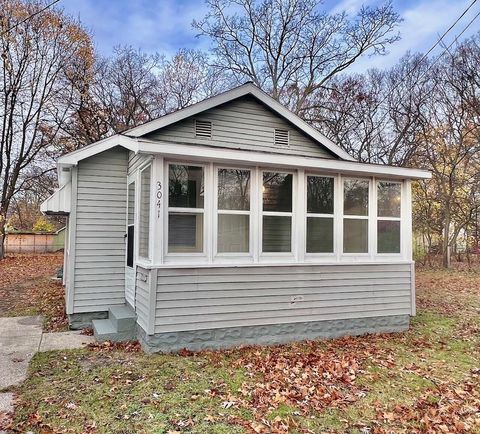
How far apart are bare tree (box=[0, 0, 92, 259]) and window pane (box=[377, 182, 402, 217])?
55.7 ft

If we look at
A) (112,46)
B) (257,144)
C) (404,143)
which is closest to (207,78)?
(112,46)

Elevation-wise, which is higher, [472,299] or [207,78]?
[207,78]

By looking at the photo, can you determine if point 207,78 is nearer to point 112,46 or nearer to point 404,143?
point 112,46

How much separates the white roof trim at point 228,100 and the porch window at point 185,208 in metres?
1.72

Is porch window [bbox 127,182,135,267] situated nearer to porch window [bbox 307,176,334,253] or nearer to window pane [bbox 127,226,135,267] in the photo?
window pane [bbox 127,226,135,267]

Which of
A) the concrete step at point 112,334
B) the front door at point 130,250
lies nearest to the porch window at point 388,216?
the front door at point 130,250

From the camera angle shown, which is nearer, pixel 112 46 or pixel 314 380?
pixel 314 380

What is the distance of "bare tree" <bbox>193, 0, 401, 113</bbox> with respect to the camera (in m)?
20.0

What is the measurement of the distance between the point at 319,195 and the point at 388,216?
1503mm

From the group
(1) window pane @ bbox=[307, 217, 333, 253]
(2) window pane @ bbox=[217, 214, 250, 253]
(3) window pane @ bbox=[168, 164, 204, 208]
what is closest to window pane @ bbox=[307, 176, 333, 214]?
(1) window pane @ bbox=[307, 217, 333, 253]

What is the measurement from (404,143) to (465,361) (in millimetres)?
15246

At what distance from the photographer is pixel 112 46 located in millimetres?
21062

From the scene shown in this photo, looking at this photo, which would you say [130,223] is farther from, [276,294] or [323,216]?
[323,216]

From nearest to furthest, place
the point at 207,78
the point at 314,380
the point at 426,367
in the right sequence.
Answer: the point at 314,380, the point at 426,367, the point at 207,78
